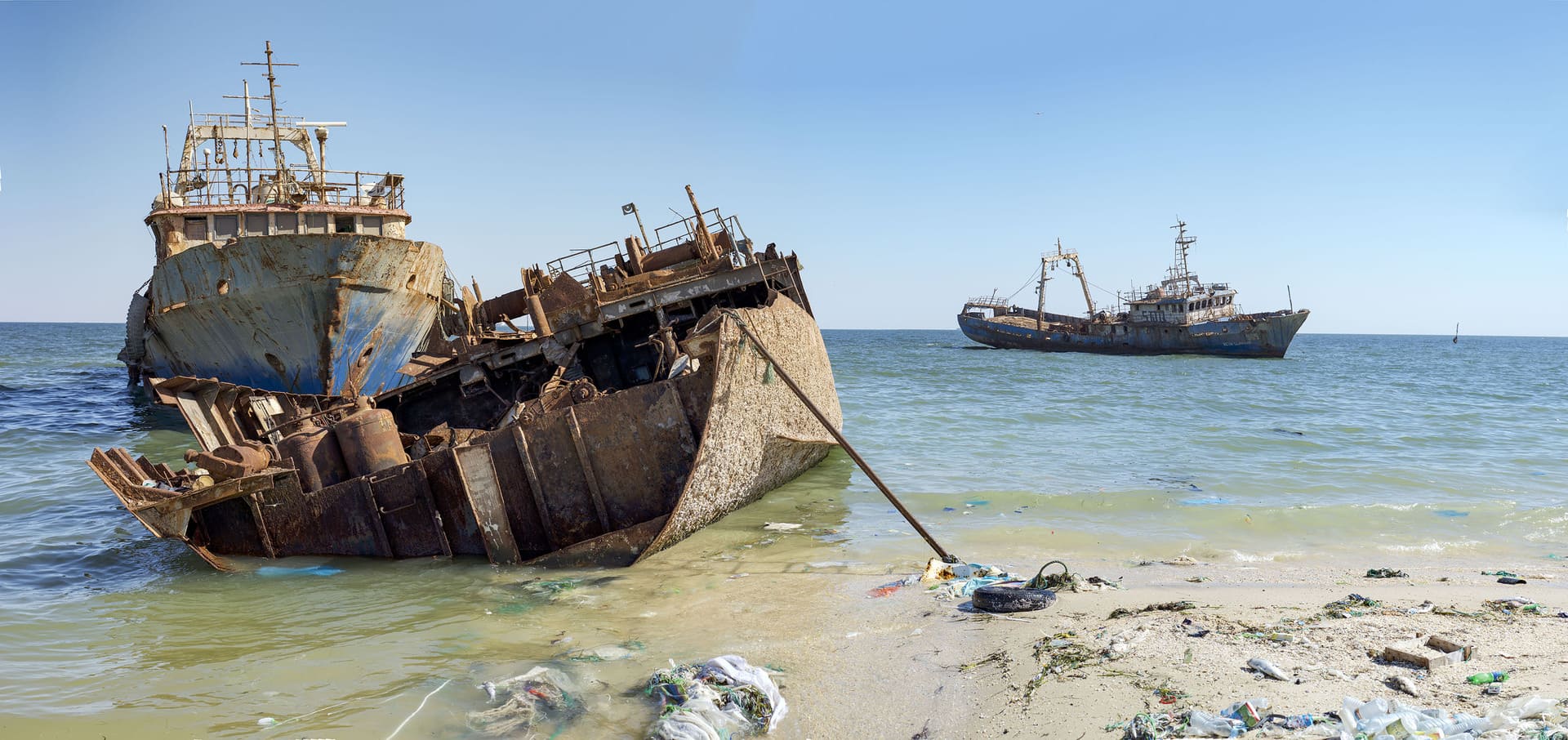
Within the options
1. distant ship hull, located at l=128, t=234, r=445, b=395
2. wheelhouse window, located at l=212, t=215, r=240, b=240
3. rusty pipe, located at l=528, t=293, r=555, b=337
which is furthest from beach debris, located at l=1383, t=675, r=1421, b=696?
wheelhouse window, located at l=212, t=215, r=240, b=240

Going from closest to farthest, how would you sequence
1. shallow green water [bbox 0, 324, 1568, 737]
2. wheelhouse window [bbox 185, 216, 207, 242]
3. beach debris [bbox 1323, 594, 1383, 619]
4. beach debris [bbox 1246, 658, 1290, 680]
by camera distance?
beach debris [bbox 1246, 658, 1290, 680], shallow green water [bbox 0, 324, 1568, 737], beach debris [bbox 1323, 594, 1383, 619], wheelhouse window [bbox 185, 216, 207, 242]

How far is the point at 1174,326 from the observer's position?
159 feet

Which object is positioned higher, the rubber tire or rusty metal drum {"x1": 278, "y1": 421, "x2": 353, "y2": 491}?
rusty metal drum {"x1": 278, "y1": 421, "x2": 353, "y2": 491}

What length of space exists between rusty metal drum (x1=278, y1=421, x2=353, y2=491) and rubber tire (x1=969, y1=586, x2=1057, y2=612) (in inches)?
241

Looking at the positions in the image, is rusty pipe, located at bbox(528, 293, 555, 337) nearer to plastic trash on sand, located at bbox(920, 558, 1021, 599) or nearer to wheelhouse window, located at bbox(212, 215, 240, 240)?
plastic trash on sand, located at bbox(920, 558, 1021, 599)

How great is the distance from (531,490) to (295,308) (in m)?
10.6

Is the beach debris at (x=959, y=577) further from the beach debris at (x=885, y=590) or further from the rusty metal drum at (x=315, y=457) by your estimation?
the rusty metal drum at (x=315, y=457)

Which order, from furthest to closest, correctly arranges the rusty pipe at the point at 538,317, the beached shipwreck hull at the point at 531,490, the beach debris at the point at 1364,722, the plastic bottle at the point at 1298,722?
1. the rusty pipe at the point at 538,317
2. the beached shipwreck hull at the point at 531,490
3. the plastic bottle at the point at 1298,722
4. the beach debris at the point at 1364,722

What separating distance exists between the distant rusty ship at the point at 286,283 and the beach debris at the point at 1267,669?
14179 millimetres

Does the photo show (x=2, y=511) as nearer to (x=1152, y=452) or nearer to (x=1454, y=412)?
(x=1152, y=452)

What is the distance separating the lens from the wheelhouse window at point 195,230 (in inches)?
711

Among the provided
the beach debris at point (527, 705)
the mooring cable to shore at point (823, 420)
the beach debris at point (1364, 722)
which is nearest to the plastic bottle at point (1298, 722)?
the beach debris at point (1364, 722)

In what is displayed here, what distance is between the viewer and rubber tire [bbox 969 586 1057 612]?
6.27m

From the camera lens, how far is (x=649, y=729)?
15.1ft
